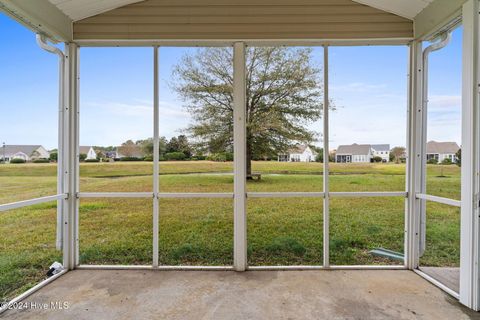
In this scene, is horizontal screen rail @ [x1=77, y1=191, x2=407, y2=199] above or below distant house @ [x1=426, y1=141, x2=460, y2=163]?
below

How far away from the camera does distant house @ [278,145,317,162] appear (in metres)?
3.44

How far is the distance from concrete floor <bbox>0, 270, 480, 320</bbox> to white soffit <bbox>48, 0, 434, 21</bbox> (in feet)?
9.65

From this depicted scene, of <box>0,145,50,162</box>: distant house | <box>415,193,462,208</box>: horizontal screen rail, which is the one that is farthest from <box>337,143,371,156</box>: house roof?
<box>0,145,50,162</box>: distant house

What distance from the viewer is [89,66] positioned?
3.43 m

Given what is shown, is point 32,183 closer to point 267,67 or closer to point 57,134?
point 57,134

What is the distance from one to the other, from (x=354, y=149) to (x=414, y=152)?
2.19ft

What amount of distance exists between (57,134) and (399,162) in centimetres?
411

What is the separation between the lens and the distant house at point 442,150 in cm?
287

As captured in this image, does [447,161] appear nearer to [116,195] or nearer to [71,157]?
[116,195]

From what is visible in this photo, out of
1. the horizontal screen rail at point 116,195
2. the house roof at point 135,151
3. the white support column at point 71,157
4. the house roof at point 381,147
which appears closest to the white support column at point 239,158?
the horizontal screen rail at point 116,195

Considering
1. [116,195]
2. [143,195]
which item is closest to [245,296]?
[143,195]

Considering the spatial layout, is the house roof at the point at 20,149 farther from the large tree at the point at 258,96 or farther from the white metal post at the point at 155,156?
the large tree at the point at 258,96

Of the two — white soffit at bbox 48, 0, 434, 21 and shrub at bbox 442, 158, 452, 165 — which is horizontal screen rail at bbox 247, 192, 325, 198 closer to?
shrub at bbox 442, 158, 452, 165

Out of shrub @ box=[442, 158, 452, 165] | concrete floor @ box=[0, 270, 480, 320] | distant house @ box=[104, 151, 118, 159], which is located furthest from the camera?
distant house @ box=[104, 151, 118, 159]
